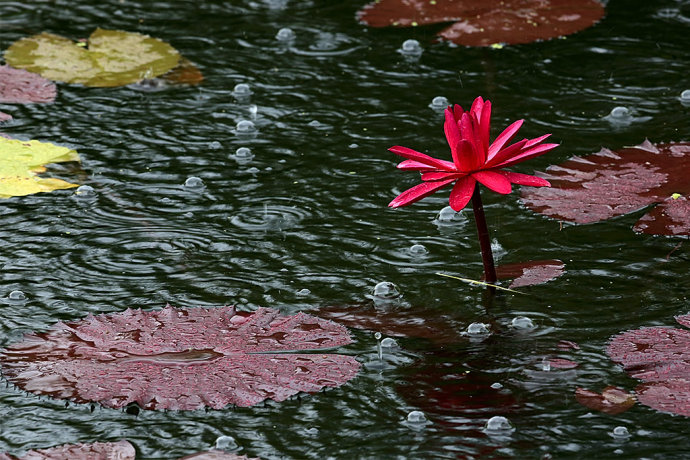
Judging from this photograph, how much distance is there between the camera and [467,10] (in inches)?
169

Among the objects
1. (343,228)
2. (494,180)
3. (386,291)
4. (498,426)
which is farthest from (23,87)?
(498,426)

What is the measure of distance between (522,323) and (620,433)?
18.0 inches

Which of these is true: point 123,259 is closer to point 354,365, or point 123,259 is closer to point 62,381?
point 62,381

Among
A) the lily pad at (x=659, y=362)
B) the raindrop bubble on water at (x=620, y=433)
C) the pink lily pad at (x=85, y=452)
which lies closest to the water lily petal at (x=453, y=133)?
the lily pad at (x=659, y=362)

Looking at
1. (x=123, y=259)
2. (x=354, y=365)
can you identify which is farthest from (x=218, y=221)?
(x=354, y=365)

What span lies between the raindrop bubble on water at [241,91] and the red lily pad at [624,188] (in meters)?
1.21

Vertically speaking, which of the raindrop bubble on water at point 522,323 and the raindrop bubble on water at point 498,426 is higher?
the raindrop bubble on water at point 522,323

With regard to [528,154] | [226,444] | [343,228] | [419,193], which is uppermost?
[528,154]

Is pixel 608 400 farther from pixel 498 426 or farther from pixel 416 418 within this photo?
pixel 416 418

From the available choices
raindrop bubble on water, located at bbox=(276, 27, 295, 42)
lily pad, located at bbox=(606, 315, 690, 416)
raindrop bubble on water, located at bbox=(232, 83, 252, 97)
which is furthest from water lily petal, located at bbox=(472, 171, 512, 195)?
raindrop bubble on water, located at bbox=(276, 27, 295, 42)

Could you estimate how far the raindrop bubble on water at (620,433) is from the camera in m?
1.89

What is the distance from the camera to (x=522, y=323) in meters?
2.31

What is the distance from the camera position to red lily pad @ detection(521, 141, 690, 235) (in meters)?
2.72

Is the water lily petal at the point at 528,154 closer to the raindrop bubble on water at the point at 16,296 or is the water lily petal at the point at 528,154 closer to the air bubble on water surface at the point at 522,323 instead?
the air bubble on water surface at the point at 522,323
